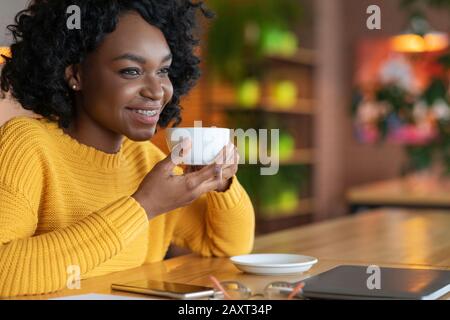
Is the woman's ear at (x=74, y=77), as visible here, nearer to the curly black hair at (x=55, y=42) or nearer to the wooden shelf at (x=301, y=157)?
the curly black hair at (x=55, y=42)

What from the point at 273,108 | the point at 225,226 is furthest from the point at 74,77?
the point at 273,108

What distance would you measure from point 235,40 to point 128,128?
3.41 meters

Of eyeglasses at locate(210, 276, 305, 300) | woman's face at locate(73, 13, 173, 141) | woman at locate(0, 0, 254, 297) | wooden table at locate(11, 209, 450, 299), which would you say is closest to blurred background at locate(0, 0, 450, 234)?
wooden table at locate(11, 209, 450, 299)

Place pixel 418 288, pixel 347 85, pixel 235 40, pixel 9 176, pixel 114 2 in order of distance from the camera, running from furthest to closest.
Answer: pixel 347 85 → pixel 235 40 → pixel 114 2 → pixel 9 176 → pixel 418 288

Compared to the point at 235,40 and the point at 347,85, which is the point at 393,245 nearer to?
the point at 235,40

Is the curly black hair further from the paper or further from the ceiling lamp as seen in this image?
the ceiling lamp

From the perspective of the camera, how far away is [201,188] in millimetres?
1434

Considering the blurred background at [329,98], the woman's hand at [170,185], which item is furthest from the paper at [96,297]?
the blurred background at [329,98]

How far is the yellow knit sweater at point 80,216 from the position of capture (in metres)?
1.32

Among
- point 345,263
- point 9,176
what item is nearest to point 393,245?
point 345,263

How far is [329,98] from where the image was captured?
21.3 feet

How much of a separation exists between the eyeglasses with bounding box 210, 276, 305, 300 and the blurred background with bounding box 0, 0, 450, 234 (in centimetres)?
250

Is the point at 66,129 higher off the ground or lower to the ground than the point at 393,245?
higher
